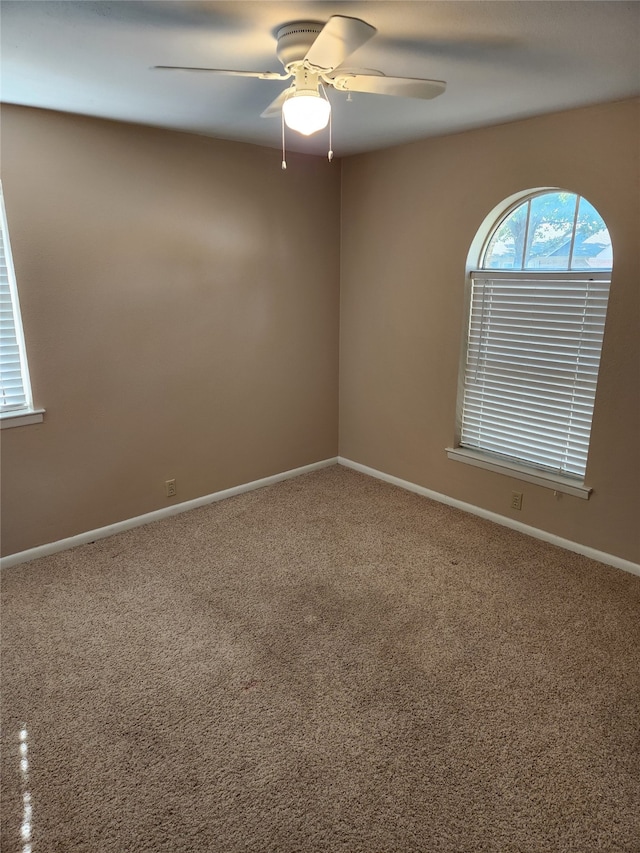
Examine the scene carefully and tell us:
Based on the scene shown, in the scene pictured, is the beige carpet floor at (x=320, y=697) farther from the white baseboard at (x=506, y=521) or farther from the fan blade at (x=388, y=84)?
the fan blade at (x=388, y=84)

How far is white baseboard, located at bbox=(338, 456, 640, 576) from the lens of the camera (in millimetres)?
3016

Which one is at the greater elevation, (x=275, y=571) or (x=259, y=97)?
(x=259, y=97)

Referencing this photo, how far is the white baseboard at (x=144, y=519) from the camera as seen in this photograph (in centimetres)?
309

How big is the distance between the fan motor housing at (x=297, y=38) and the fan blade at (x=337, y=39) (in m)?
0.11

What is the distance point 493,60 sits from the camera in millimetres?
2025

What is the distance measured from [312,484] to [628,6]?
10.8ft

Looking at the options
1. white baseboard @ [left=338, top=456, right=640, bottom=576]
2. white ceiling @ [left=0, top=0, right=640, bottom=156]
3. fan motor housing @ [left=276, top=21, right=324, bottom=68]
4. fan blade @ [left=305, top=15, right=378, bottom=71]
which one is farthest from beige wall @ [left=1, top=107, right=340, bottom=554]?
fan blade @ [left=305, top=15, right=378, bottom=71]

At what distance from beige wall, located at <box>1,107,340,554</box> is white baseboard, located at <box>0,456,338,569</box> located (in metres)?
0.05

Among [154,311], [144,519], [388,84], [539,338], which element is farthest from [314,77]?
[144,519]

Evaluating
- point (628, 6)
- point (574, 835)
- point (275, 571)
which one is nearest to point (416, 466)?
point (275, 571)

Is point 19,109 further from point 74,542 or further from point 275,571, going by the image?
point 275,571

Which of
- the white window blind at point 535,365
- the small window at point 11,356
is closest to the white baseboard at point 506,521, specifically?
the white window blind at point 535,365

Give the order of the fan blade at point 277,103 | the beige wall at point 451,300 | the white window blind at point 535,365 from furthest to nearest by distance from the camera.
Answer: the white window blind at point 535,365, the beige wall at point 451,300, the fan blade at point 277,103

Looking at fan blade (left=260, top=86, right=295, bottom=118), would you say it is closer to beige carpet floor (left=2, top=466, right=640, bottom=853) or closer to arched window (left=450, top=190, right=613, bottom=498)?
arched window (left=450, top=190, right=613, bottom=498)
